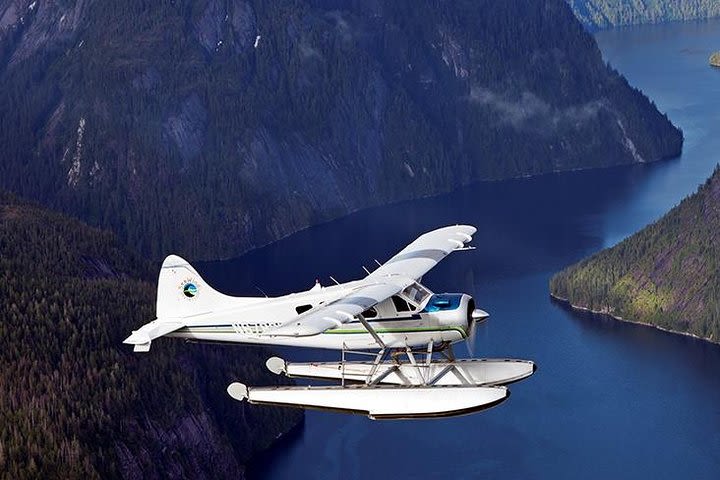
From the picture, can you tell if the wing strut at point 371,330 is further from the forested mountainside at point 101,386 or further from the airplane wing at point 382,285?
the forested mountainside at point 101,386

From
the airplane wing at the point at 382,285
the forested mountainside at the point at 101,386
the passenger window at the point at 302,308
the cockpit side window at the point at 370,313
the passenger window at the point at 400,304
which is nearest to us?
the airplane wing at the point at 382,285

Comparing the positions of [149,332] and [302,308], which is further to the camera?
[149,332]

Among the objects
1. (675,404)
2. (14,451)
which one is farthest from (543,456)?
(14,451)

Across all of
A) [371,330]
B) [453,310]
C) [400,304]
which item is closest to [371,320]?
[371,330]

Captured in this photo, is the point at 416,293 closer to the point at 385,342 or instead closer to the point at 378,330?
the point at 378,330

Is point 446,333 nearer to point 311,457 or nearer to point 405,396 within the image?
point 405,396

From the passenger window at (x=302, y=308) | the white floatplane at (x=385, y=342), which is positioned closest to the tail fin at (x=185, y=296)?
the white floatplane at (x=385, y=342)

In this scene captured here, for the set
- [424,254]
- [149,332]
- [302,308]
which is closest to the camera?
[302,308]
